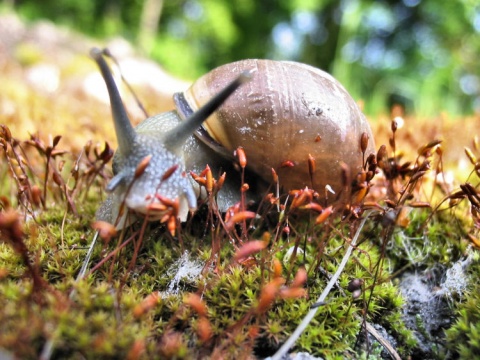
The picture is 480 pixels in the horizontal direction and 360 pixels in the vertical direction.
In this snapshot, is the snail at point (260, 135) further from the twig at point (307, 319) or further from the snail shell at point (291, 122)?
the twig at point (307, 319)

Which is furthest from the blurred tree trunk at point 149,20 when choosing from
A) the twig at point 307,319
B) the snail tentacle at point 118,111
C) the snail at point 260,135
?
the twig at point 307,319

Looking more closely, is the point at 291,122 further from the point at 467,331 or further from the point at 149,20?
the point at 149,20

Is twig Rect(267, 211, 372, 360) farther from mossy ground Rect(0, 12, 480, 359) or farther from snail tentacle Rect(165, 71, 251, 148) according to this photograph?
snail tentacle Rect(165, 71, 251, 148)

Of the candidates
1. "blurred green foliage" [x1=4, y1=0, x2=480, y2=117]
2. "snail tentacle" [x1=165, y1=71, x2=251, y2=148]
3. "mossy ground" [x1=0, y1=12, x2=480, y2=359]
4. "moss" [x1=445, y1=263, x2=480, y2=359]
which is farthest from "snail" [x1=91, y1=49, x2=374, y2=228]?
"blurred green foliage" [x1=4, y1=0, x2=480, y2=117]

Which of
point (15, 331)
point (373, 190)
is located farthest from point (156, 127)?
point (373, 190)

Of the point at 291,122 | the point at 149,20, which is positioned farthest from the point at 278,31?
the point at 291,122

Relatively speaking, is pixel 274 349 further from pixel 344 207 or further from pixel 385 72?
pixel 385 72
